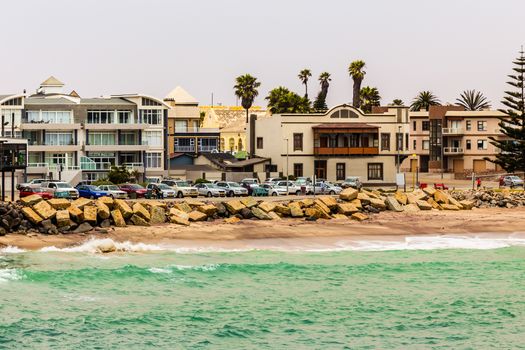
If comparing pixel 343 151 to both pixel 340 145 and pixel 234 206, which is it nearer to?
pixel 340 145

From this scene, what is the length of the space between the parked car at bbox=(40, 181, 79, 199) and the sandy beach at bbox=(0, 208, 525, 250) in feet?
55.9

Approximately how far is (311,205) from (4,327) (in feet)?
98.7

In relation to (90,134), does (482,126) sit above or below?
above

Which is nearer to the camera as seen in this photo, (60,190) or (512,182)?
(60,190)

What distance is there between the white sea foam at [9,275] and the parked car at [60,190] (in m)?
27.0

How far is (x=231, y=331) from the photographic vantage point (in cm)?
2880

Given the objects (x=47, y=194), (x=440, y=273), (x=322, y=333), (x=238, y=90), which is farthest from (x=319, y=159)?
(x=322, y=333)

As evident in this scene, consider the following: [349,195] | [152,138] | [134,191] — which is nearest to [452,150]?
[152,138]

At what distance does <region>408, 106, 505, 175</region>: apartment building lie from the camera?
11825 cm

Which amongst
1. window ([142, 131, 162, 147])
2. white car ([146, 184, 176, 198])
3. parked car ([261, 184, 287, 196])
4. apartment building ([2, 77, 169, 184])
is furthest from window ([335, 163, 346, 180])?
white car ([146, 184, 176, 198])

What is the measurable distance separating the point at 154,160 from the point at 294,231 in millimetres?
43794

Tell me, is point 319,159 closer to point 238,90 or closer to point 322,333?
point 238,90

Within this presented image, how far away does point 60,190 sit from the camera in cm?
6550

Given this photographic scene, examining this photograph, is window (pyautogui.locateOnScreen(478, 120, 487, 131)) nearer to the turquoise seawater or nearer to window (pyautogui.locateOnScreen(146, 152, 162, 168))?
window (pyautogui.locateOnScreen(146, 152, 162, 168))
